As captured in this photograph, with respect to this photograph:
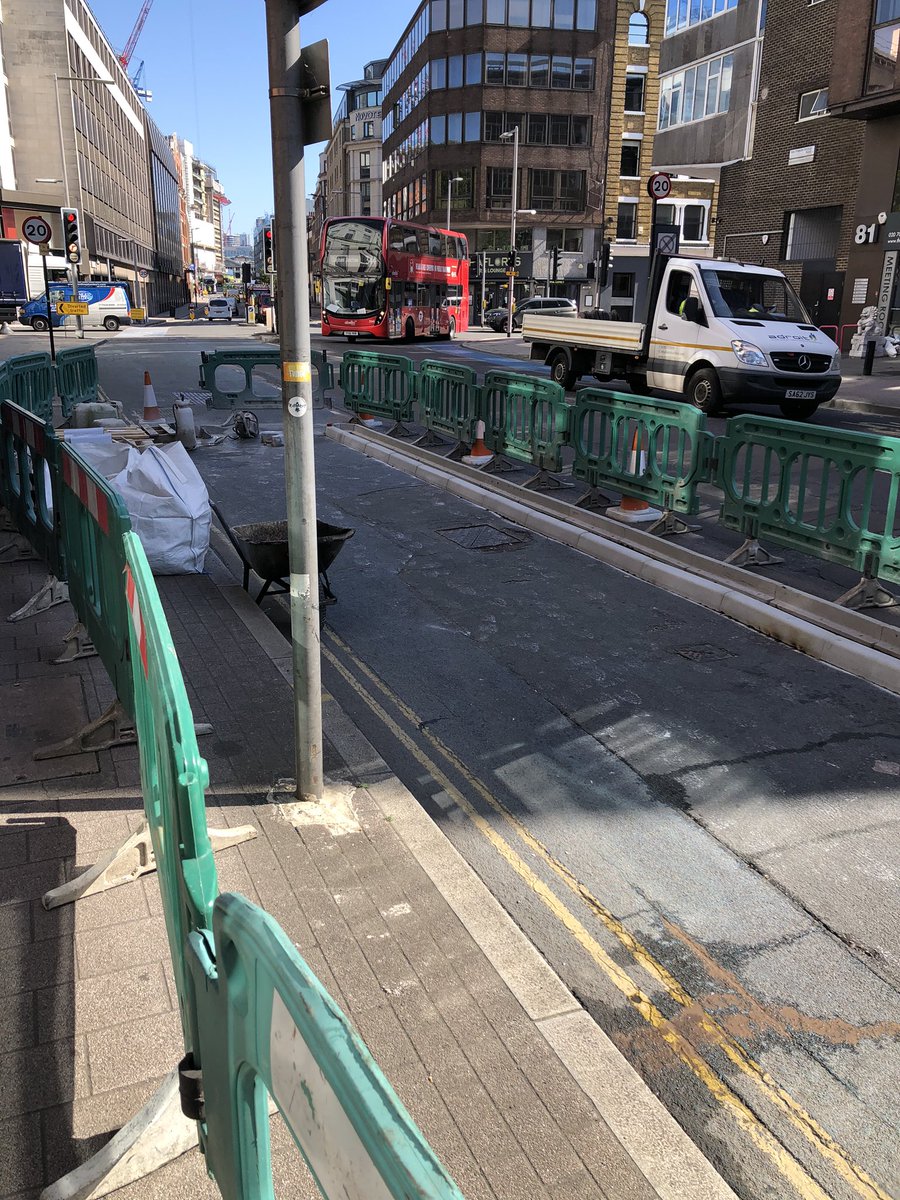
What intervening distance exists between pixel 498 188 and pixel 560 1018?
70895mm

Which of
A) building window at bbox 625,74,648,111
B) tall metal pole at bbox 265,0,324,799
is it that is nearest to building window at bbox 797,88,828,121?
tall metal pole at bbox 265,0,324,799

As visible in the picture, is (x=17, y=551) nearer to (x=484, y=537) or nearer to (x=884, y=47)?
(x=484, y=537)

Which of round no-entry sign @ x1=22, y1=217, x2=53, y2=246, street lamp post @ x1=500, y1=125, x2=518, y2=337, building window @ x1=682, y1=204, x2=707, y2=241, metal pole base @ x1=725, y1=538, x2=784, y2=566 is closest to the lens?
metal pole base @ x1=725, y1=538, x2=784, y2=566

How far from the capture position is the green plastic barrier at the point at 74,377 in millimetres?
17109

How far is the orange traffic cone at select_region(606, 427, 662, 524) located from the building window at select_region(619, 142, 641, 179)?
66.1m

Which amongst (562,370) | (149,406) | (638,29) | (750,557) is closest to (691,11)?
(638,29)

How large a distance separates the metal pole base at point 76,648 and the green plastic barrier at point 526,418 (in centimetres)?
634

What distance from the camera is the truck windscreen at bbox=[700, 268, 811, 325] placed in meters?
18.2

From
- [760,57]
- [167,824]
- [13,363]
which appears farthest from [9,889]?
[760,57]

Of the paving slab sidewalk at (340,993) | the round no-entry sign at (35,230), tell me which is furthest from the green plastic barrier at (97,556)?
the round no-entry sign at (35,230)

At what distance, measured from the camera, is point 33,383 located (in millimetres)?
14523

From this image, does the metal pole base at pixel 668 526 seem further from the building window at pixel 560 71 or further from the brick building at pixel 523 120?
the building window at pixel 560 71

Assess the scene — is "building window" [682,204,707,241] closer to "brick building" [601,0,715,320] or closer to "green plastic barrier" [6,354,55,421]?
"brick building" [601,0,715,320]

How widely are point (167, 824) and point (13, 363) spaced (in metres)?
12.4
